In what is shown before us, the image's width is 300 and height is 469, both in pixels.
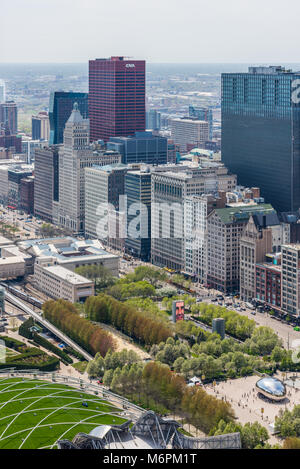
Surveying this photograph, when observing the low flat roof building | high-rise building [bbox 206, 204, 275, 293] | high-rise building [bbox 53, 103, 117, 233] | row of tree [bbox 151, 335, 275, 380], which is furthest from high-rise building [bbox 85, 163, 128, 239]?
row of tree [bbox 151, 335, 275, 380]

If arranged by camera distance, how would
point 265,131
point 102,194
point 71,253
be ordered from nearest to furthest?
point 71,253
point 265,131
point 102,194

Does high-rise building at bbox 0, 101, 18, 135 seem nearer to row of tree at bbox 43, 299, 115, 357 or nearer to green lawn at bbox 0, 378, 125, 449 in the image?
row of tree at bbox 43, 299, 115, 357

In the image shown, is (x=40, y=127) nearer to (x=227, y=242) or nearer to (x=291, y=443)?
(x=227, y=242)

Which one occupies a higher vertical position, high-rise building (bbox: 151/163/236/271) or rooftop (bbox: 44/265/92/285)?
high-rise building (bbox: 151/163/236/271)

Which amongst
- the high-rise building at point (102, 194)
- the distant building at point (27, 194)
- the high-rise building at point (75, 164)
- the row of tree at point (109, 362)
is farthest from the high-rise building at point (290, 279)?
the distant building at point (27, 194)

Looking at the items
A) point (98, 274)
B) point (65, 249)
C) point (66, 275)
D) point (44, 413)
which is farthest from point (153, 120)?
point (44, 413)

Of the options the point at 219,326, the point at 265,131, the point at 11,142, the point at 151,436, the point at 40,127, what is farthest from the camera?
the point at 40,127
